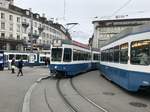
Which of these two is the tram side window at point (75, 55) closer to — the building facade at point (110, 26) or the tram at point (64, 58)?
the tram at point (64, 58)

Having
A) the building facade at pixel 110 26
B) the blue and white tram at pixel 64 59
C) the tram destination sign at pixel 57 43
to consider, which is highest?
the building facade at pixel 110 26

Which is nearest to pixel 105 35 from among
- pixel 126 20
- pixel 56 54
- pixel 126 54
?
pixel 126 20

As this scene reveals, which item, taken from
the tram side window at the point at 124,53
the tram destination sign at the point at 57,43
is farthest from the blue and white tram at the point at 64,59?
the tram side window at the point at 124,53

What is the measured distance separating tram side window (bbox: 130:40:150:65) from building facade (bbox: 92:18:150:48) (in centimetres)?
6544

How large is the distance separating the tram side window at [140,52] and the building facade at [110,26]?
215 ft

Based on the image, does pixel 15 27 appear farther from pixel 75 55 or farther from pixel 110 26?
pixel 75 55

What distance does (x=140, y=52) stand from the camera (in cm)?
1280

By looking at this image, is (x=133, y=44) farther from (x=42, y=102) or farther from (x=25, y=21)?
(x=25, y=21)

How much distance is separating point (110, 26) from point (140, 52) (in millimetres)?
69454

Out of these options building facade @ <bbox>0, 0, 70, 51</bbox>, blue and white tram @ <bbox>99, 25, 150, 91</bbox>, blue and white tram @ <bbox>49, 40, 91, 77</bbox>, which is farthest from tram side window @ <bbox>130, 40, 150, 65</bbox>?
building facade @ <bbox>0, 0, 70, 51</bbox>

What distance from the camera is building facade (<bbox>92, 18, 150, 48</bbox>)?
79500mm

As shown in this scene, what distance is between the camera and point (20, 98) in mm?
12633

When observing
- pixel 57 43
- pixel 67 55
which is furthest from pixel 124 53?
pixel 57 43

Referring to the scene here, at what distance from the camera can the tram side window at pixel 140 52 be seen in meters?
12.4
